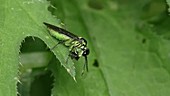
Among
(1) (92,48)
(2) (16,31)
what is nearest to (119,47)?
(1) (92,48)

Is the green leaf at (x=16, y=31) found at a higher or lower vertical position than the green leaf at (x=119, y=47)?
higher

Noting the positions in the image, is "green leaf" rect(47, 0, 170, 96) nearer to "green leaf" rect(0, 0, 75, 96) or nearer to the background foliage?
the background foliage

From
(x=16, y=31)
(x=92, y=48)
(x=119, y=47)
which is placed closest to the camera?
(x=16, y=31)

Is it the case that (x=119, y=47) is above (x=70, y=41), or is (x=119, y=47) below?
below

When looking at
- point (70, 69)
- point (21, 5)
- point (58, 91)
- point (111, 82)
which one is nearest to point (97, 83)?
point (111, 82)

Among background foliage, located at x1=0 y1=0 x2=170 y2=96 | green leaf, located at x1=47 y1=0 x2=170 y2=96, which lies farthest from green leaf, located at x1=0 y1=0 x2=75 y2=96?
green leaf, located at x1=47 y1=0 x2=170 y2=96

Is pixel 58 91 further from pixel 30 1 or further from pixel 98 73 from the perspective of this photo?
pixel 30 1

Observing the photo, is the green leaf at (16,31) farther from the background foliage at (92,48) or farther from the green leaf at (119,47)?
the green leaf at (119,47)

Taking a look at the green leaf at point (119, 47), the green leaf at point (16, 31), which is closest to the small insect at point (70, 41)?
the green leaf at point (16, 31)

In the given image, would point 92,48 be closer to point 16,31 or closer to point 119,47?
point 119,47
